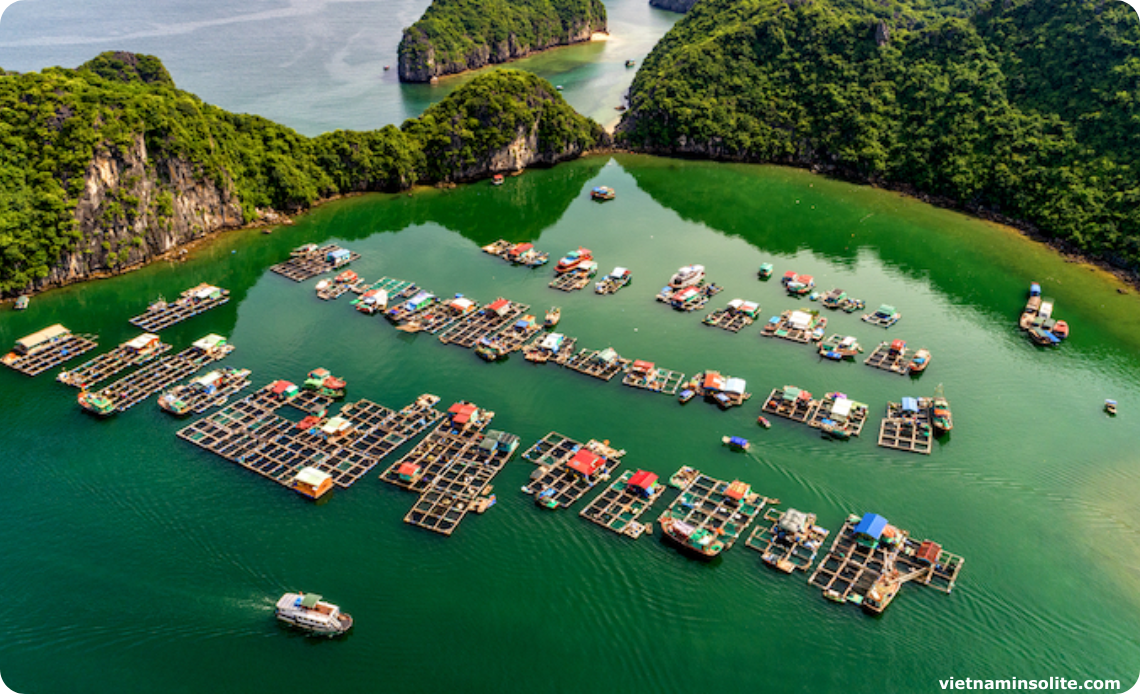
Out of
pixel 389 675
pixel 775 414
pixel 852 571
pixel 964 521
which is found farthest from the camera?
pixel 775 414

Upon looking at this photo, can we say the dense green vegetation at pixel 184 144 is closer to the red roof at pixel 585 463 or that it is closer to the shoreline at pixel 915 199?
the shoreline at pixel 915 199

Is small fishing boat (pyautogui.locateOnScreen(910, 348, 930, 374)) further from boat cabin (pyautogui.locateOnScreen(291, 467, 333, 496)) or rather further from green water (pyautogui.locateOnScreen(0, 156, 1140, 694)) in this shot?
boat cabin (pyautogui.locateOnScreen(291, 467, 333, 496))

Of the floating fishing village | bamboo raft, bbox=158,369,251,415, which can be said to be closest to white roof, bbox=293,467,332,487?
the floating fishing village

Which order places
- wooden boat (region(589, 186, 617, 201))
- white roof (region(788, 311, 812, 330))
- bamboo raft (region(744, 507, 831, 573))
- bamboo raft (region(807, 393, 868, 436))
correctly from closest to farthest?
bamboo raft (region(744, 507, 831, 573)), bamboo raft (region(807, 393, 868, 436)), white roof (region(788, 311, 812, 330)), wooden boat (region(589, 186, 617, 201))

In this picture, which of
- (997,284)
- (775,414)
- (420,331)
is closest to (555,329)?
(420,331)

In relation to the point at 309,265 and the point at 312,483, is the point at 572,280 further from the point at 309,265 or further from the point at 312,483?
the point at 312,483

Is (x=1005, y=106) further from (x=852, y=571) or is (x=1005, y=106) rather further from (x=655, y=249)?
(x=852, y=571)

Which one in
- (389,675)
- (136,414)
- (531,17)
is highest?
(531,17)
